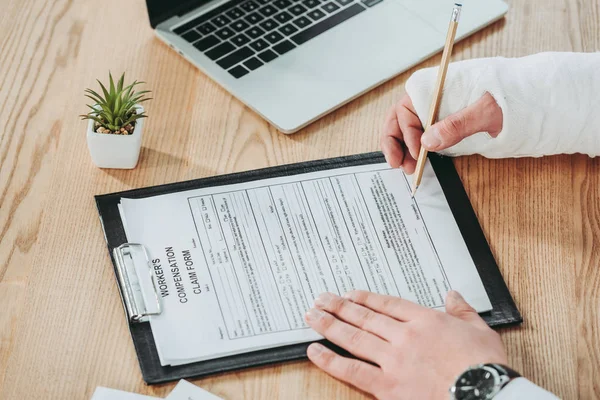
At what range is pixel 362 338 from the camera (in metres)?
0.78

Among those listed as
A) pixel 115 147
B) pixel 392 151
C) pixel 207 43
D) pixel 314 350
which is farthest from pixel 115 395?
pixel 207 43

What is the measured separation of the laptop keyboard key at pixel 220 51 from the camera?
1.09 m

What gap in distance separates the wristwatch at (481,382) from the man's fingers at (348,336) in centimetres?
9

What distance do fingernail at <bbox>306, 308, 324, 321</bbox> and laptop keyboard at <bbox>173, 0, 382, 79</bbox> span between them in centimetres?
41

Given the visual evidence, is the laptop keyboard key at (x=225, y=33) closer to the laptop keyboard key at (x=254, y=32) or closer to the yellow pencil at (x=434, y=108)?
the laptop keyboard key at (x=254, y=32)

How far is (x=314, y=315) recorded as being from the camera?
0.80 m

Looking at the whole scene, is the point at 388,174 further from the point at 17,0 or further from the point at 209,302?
the point at 17,0

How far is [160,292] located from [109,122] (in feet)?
0.78

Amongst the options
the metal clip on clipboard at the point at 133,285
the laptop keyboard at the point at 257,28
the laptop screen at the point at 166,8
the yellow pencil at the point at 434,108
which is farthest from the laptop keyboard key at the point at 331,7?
the metal clip on clipboard at the point at 133,285

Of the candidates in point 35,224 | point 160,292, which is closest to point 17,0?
point 35,224

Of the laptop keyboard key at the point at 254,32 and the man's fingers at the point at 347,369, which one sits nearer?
the man's fingers at the point at 347,369

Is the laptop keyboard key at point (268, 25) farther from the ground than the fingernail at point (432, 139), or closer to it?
closer to it

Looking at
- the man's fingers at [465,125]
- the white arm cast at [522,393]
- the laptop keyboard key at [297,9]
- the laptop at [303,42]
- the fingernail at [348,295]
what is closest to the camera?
the white arm cast at [522,393]

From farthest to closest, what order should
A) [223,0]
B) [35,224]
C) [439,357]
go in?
1. [223,0]
2. [35,224]
3. [439,357]
